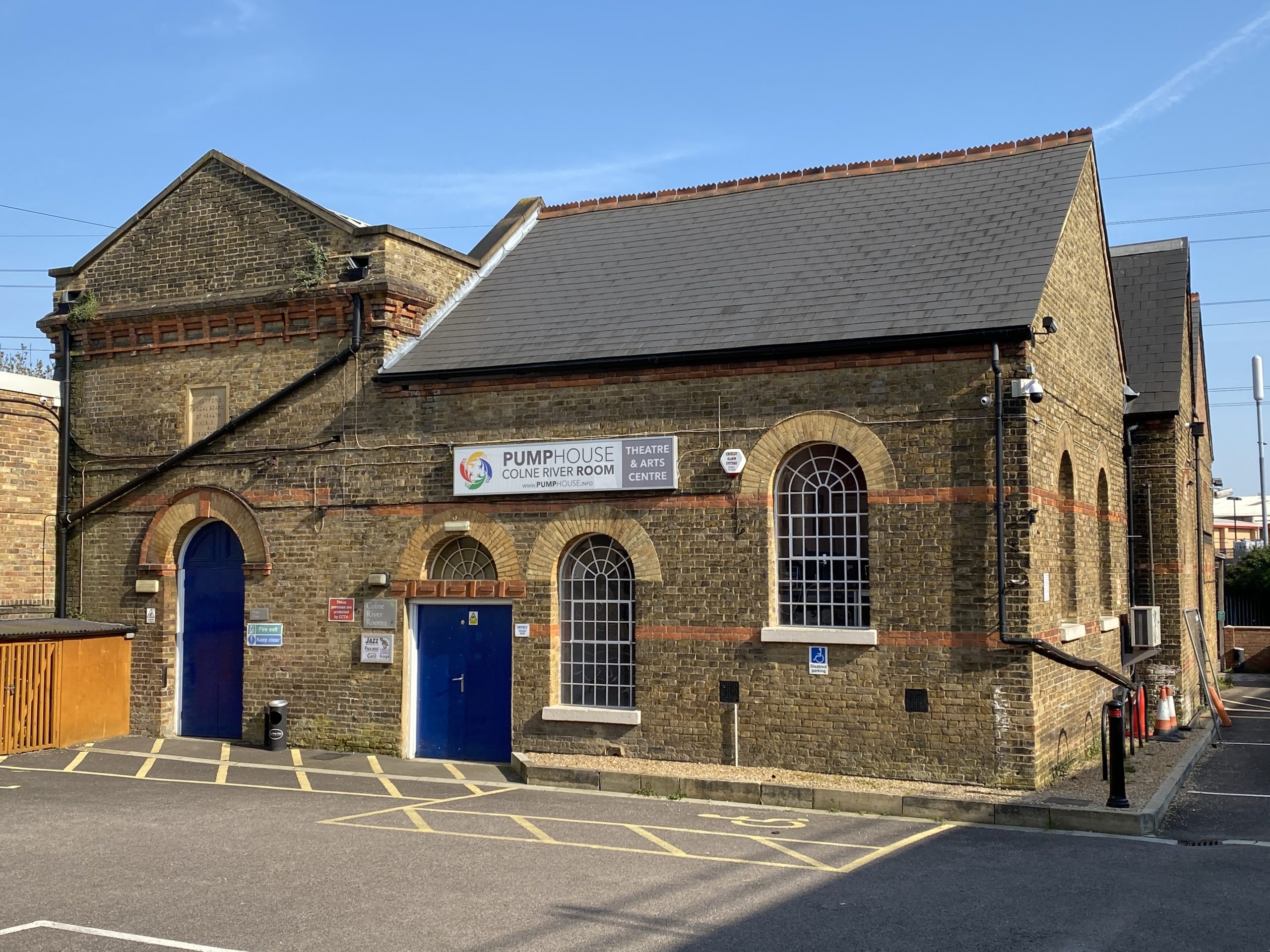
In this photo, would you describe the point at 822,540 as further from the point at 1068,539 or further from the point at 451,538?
the point at 451,538

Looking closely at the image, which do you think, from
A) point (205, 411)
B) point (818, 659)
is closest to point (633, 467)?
point (818, 659)

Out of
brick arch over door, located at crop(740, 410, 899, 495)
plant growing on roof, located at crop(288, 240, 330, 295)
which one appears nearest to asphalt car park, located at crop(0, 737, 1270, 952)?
brick arch over door, located at crop(740, 410, 899, 495)

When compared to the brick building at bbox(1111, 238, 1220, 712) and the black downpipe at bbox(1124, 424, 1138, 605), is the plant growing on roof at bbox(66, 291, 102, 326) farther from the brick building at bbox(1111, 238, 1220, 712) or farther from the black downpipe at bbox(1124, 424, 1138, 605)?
the black downpipe at bbox(1124, 424, 1138, 605)

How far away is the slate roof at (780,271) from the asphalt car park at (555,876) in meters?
5.71

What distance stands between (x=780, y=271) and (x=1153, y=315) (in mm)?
9965

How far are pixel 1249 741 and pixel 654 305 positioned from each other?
38.4 ft

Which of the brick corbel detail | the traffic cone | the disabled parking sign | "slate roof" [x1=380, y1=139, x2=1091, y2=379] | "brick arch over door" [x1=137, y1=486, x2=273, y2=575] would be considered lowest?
the traffic cone

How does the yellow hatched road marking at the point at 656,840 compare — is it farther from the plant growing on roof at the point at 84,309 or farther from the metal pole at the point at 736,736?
the plant growing on roof at the point at 84,309

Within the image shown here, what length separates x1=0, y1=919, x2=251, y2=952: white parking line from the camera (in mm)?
7859

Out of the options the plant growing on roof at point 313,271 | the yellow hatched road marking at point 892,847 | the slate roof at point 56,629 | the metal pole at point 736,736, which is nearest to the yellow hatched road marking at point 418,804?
the metal pole at point 736,736

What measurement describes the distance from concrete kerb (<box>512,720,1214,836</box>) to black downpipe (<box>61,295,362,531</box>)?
6297 millimetres

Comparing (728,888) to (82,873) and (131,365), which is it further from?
(131,365)

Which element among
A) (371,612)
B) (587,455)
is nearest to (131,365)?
(371,612)

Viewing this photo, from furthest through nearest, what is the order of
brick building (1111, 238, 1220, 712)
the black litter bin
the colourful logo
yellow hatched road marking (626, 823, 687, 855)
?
1. brick building (1111, 238, 1220, 712)
2. the black litter bin
3. the colourful logo
4. yellow hatched road marking (626, 823, 687, 855)
